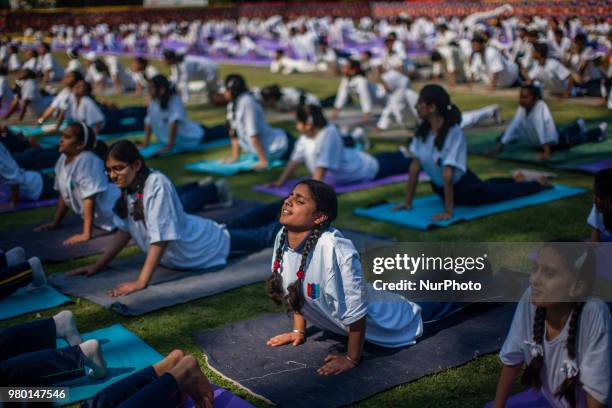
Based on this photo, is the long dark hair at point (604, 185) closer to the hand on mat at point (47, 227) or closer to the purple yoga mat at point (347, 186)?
the purple yoga mat at point (347, 186)

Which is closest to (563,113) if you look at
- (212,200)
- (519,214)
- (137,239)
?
(519,214)

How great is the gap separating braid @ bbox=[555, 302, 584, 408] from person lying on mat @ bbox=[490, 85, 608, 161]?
580cm

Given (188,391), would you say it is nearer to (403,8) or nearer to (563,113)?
(563,113)

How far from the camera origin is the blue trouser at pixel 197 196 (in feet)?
22.4

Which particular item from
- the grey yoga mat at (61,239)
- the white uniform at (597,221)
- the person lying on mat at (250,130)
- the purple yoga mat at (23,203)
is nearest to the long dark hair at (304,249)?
the white uniform at (597,221)

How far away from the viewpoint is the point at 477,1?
23.0m

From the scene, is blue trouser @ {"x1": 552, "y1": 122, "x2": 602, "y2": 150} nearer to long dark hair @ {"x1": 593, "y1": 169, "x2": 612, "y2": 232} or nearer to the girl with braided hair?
long dark hair @ {"x1": 593, "y1": 169, "x2": 612, "y2": 232}

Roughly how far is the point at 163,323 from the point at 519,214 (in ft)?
11.0

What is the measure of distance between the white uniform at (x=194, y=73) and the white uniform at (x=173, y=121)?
155 inches

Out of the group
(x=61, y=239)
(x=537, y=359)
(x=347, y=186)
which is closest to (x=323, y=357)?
(x=537, y=359)

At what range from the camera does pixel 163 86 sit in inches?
362

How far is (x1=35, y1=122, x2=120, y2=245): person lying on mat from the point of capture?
5824mm

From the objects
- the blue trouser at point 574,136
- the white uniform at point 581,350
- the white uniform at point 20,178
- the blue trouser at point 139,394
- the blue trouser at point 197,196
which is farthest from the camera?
the blue trouser at point 574,136

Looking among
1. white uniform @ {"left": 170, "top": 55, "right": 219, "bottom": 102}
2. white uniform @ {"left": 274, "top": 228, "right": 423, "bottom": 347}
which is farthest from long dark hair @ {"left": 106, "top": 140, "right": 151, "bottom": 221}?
white uniform @ {"left": 170, "top": 55, "right": 219, "bottom": 102}
